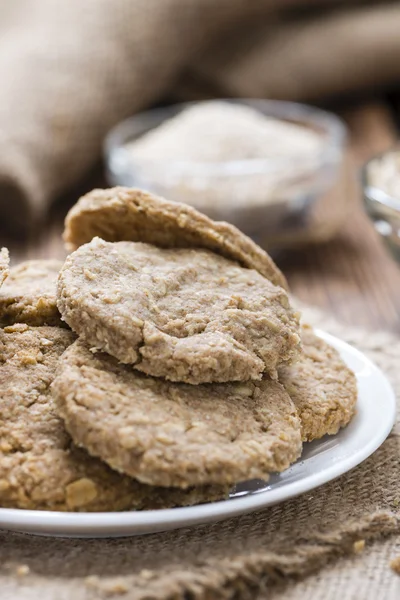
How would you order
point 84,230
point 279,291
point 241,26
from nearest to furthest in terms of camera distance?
point 279,291 → point 84,230 → point 241,26

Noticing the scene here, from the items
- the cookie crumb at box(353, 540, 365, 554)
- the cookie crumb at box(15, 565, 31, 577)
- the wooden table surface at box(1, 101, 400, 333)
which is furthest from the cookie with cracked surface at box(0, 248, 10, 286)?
the wooden table surface at box(1, 101, 400, 333)

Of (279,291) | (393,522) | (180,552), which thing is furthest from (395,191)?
(180,552)

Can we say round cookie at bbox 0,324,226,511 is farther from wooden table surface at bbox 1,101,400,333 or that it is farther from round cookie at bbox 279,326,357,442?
wooden table surface at bbox 1,101,400,333

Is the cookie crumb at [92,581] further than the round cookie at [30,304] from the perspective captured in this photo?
No

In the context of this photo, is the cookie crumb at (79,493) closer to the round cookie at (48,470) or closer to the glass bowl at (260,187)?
the round cookie at (48,470)

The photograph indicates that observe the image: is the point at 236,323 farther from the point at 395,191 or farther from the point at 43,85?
the point at 43,85

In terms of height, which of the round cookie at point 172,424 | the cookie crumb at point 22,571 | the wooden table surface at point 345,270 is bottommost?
the wooden table surface at point 345,270

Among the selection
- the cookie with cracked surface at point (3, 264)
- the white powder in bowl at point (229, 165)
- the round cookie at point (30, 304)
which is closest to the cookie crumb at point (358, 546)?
the round cookie at point (30, 304)
